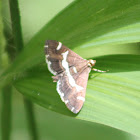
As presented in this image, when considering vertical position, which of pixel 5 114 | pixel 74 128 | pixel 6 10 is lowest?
pixel 74 128

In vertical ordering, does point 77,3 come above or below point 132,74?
above

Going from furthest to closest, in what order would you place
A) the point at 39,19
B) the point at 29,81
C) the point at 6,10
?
the point at 39,19, the point at 6,10, the point at 29,81

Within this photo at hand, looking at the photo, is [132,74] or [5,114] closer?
[132,74]

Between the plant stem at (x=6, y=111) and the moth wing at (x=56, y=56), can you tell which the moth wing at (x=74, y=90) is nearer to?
the moth wing at (x=56, y=56)

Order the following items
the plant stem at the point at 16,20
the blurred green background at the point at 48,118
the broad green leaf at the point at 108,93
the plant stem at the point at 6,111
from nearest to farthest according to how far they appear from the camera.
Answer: the broad green leaf at the point at 108,93
the plant stem at the point at 16,20
the plant stem at the point at 6,111
the blurred green background at the point at 48,118

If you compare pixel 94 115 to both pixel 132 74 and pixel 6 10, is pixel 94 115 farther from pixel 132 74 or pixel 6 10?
pixel 6 10

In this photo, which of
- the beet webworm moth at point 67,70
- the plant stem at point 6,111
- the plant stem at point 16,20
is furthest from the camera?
the plant stem at point 6,111

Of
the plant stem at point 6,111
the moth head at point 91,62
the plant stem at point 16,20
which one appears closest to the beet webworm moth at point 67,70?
the moth head at point 91,62

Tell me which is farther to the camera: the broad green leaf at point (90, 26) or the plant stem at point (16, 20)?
the plant stem at point (16, 20)

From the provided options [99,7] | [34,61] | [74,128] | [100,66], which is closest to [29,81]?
[34,61]

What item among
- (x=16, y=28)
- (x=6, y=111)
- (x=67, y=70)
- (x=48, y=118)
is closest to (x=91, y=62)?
(x=67, y=70)
